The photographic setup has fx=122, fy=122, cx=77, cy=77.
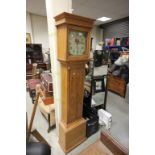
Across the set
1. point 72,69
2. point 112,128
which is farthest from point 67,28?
point 112,128

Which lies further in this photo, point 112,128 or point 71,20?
point 112,128

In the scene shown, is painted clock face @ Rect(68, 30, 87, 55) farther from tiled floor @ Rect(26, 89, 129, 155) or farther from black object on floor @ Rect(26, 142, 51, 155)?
tiled floor @ Rect(26, 89, 129, 155)

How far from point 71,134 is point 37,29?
15.6ft

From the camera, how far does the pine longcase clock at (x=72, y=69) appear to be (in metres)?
1.42

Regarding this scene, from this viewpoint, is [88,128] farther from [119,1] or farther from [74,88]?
[119,1]

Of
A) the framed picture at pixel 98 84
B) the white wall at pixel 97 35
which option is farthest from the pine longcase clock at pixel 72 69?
the white wall at pixel 97 35

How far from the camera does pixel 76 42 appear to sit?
156 cm

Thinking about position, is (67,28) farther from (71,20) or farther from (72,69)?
(72,69)

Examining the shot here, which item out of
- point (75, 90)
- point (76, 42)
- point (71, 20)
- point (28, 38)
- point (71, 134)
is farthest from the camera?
point (28, 38)

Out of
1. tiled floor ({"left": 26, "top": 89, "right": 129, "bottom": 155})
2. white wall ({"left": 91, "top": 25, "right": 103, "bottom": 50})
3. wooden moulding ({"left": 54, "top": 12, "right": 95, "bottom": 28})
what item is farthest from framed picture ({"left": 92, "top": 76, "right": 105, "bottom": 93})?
white wall ({"left": 91, "top": 25, "right": 103, "bottom": 50})

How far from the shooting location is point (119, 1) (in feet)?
11.4

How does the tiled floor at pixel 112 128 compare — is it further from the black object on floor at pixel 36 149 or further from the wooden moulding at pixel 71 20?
the wooden moulding at pixel 71 20
